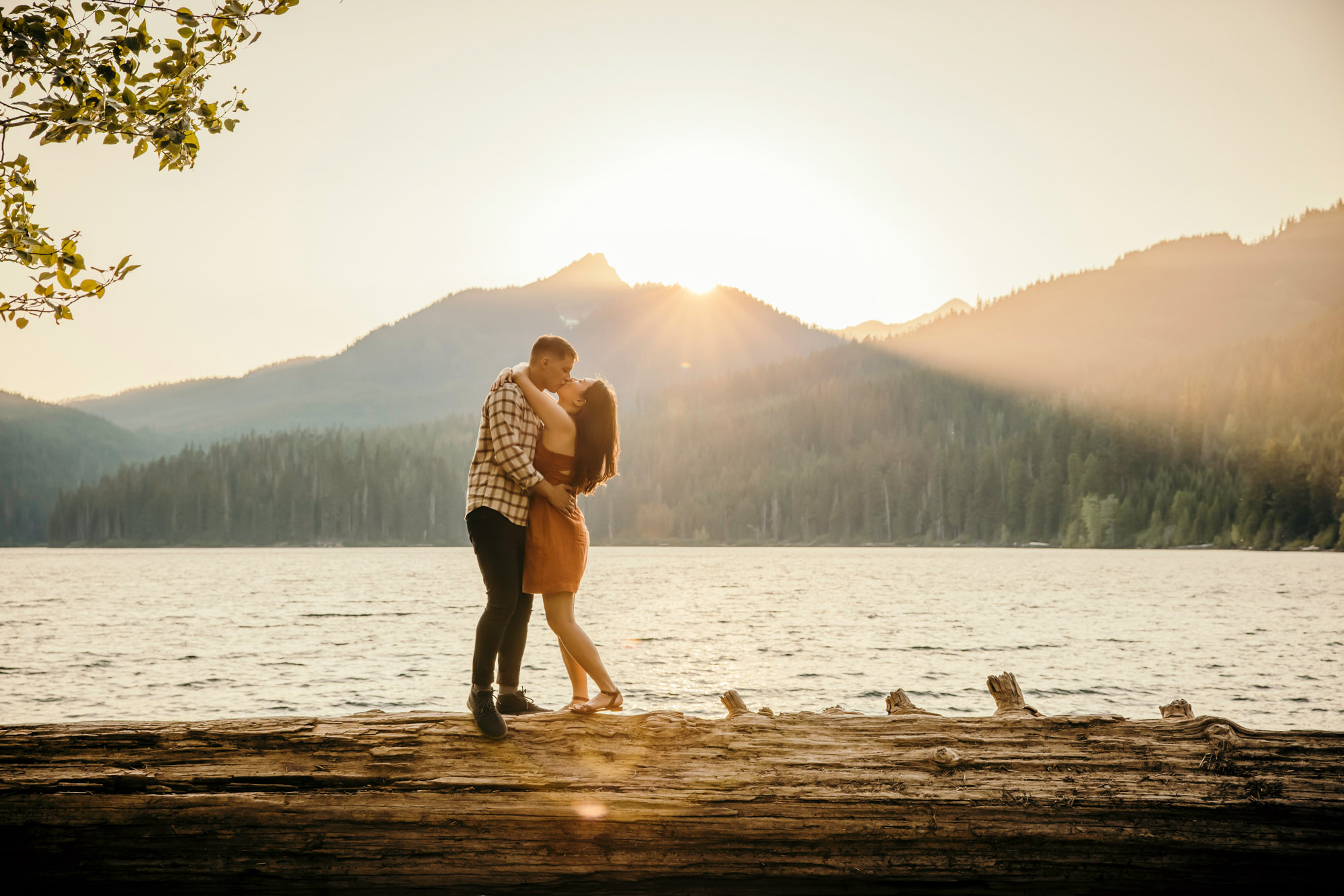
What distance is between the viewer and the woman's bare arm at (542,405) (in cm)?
727

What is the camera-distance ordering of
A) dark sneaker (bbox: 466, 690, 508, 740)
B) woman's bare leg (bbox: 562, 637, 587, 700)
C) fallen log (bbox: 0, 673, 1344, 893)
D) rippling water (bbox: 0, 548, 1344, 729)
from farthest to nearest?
rippling water (bbox: 0, 548, 1344, 729) → woman's bare leg (bbox: 562, 637, 587, 700) → dark sneaker (bbox: 466, 690, 508, 740) → fallen log (bbox: 0, 673, 1344, 893)

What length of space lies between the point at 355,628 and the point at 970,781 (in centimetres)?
4559

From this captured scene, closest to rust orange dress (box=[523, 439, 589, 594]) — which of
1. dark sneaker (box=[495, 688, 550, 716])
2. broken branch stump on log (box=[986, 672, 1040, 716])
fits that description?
dark sneaker (box=[495, 688, 550, 716])

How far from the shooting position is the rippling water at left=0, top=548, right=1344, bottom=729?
26.7m

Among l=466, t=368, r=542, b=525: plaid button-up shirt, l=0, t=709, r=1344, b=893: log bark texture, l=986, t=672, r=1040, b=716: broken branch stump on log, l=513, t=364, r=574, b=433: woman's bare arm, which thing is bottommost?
l=0, t=709, r=1344, b=893: log bark texture

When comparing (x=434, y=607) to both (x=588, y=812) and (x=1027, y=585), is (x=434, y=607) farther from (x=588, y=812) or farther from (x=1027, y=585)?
(x=588, y=812)

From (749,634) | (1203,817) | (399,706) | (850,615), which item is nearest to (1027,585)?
(850,615)

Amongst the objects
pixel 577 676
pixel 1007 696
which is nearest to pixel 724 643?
pixel 577 676

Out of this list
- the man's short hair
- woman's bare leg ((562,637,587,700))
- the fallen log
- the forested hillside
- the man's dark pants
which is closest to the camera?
the fallen log

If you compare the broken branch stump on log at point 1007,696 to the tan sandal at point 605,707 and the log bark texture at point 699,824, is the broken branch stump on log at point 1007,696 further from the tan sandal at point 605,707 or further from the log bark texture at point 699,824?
the tan sandal at point 605,707

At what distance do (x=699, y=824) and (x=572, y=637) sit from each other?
7.14ft

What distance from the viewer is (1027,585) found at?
8188cm

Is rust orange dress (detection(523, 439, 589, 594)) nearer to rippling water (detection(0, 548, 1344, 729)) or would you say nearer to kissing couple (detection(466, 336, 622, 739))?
kissing couple (detection(466, 336, 622, 739))

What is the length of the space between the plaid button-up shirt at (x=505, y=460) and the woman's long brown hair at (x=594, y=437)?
1.39 ft
